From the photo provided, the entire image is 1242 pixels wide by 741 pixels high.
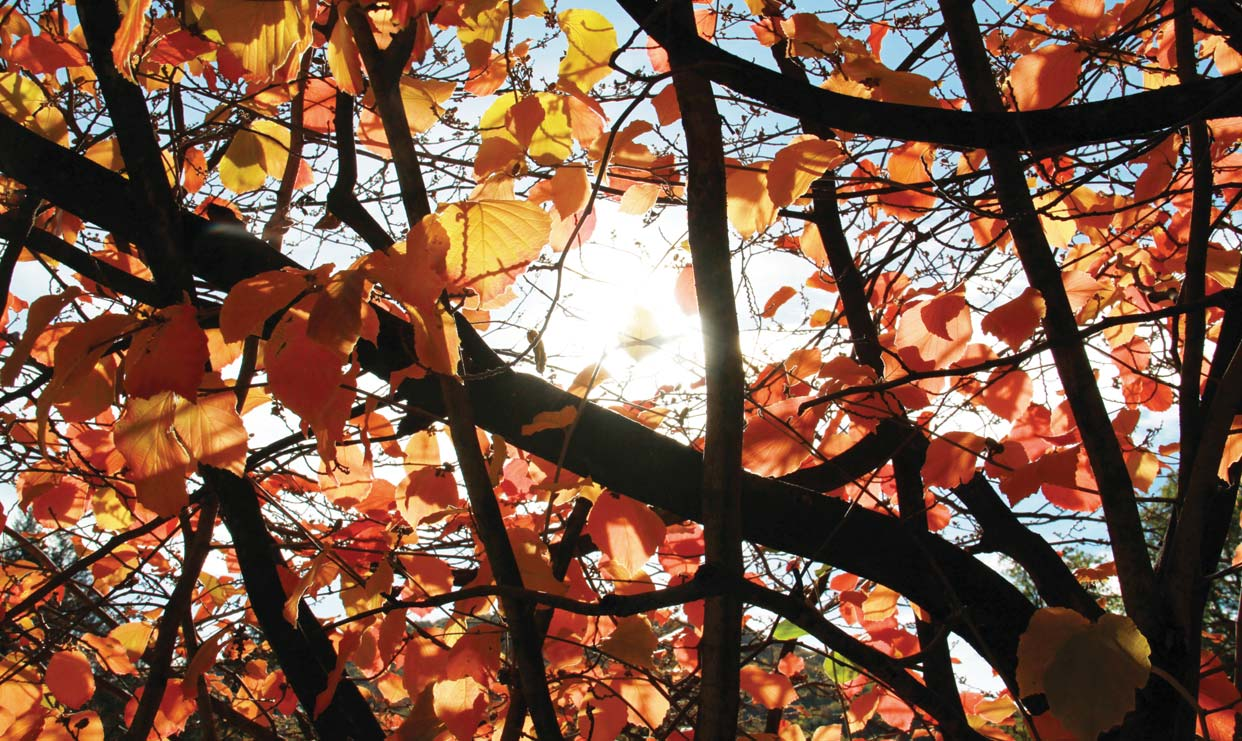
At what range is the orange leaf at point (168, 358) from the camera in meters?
0.84

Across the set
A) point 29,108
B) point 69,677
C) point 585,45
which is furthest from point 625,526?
point 69,677

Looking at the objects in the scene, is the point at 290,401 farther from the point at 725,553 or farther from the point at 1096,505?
the point at 1096,505

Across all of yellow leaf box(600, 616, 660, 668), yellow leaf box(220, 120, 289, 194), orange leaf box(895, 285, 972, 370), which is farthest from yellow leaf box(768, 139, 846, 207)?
yellow leaf box(220, 120, 289, 194)

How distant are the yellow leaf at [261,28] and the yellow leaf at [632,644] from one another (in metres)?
1.00

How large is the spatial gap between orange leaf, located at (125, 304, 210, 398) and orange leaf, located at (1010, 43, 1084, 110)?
4.10 ft

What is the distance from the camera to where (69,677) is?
6.63ft

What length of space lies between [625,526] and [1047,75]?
3.37 feet

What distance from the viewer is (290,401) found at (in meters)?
0.84

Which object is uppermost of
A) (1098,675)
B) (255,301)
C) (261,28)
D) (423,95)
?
(423,95)

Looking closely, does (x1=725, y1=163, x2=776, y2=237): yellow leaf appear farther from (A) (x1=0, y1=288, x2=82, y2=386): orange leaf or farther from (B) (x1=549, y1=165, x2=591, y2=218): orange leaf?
(A) (x1=0, y1=288, x2=82, y2=386): orange leaf

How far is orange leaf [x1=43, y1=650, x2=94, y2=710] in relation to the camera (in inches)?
79.2

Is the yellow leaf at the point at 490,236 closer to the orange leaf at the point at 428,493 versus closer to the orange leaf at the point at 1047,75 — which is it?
the orange leaf at the point at 428,493

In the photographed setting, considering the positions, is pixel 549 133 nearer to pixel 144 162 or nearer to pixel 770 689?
pixel 144 162

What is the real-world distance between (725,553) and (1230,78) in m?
0.86
